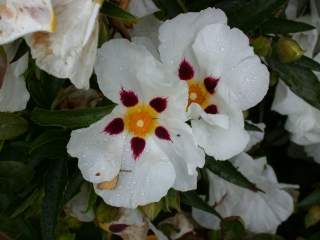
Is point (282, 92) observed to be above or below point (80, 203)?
above

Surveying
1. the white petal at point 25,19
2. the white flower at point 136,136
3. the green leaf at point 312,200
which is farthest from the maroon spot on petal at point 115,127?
the green leaf at point 312,200

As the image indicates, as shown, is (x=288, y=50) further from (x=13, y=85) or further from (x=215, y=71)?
(x=13, y=85)

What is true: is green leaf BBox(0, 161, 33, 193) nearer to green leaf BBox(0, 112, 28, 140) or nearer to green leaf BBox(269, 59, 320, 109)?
green leaf BBox(0, 112, 28, 140)

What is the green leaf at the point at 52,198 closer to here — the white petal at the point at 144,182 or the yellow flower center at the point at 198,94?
the white petal at the point at 144,182

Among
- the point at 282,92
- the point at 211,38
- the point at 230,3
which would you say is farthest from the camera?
the point at 282,92

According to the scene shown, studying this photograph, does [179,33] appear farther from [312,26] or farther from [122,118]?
[312,26]

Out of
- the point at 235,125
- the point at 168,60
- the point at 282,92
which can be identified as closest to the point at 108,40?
the point at 168,60

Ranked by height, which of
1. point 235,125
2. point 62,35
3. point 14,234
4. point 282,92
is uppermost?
point 62,35

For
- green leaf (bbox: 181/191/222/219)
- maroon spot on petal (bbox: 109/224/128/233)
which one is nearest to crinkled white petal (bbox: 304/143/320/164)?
green leaf (bbox: 181/191/222/219)
